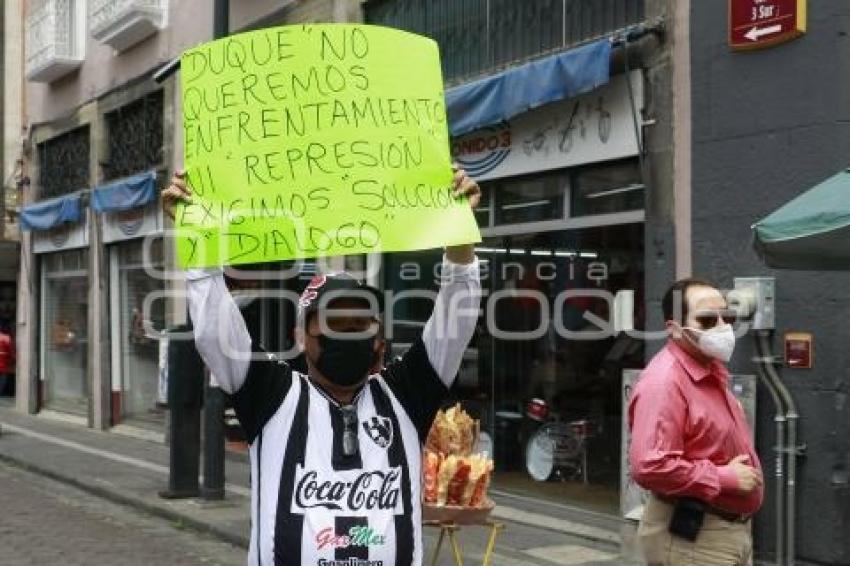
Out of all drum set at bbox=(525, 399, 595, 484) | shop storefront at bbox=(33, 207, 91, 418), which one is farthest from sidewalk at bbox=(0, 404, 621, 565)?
shop storefront at bbox=(33, 207, 91, 418)

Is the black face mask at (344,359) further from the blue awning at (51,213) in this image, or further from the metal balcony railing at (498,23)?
the blue awning at (51,213)

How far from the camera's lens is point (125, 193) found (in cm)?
1551

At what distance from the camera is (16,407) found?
20.2 meters

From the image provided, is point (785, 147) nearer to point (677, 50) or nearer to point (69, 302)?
point (677, 50)

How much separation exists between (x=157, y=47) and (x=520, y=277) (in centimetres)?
834

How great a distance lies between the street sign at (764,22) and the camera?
6641 mm

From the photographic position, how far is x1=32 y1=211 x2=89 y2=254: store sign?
1748cm

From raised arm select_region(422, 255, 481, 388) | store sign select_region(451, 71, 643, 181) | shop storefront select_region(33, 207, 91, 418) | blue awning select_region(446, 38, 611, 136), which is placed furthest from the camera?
shop storefront select_region(33, 207, 91, 418)

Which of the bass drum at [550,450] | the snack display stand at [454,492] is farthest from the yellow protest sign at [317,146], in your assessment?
the bass drum at [550,450]

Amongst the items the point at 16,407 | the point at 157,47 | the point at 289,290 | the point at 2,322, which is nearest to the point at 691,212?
the point at 289,290

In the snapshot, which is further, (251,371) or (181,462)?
(181,462)

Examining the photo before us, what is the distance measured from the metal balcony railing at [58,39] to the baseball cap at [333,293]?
16422 millimetres

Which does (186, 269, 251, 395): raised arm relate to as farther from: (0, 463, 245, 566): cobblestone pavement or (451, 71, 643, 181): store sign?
(451, 71, 643, 181): store sign

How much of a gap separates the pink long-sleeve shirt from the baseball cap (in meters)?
1.23
